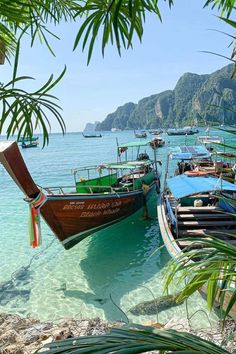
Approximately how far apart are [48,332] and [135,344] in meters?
3.92

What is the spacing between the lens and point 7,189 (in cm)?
2192

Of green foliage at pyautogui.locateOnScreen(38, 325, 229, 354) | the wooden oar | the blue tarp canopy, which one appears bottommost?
the blue tarp canopy

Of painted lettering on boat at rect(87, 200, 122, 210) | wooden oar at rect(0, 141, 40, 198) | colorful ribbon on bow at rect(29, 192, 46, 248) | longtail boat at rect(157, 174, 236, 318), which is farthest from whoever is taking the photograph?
painted lettering on boat at rect(87, 200, 122, 210)

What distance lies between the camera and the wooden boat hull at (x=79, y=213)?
26.9 feet

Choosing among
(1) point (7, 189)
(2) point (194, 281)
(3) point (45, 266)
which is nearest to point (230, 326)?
(2) point (194, 281)

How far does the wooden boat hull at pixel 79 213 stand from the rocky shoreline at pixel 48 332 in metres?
3.13

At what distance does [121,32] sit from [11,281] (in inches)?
277

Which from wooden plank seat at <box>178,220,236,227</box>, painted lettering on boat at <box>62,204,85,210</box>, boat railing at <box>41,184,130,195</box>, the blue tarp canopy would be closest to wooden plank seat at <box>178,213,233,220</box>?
wooden plank seat at <box>178,220,236,227</box>

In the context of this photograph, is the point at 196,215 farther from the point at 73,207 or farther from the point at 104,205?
the point at 73,207

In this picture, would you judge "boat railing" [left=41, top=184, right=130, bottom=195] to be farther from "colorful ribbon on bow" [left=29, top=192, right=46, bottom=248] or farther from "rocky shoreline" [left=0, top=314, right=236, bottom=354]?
"rocky shoreline" [left=0, top=314, right=236, bottom=354]

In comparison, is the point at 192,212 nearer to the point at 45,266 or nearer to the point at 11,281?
the point at 45,266

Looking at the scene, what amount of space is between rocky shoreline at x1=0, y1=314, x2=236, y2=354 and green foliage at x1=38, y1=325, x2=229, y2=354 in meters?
3.08

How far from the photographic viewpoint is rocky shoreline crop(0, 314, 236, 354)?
3.88 m

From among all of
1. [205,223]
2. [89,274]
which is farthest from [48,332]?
[205,223]
